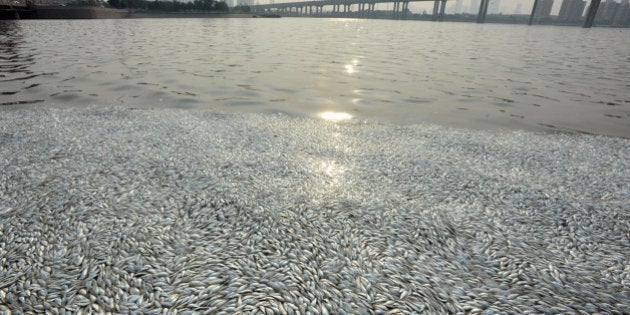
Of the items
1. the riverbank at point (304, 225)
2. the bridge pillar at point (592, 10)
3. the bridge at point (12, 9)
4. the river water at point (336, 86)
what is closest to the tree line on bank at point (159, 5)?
the bridge at point (12, 9)

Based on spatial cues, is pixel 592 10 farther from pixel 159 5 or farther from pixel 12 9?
pixel 12 9

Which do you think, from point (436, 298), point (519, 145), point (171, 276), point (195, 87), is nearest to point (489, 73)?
point (519, 145)

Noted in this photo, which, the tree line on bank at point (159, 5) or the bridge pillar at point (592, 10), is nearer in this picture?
the tree line on bank at point (159, 5)

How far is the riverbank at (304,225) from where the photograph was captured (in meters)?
2.86

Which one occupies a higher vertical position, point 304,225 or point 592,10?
point 592,10

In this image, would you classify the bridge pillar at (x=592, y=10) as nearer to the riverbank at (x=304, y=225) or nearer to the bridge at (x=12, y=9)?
the riverbank at (x=304, y=225)

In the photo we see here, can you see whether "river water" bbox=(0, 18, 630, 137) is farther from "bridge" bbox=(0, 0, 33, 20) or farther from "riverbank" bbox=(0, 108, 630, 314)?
"bridge" bbox=(0, 0, 33, 20)

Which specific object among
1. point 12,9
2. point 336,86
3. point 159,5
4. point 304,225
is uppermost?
point 159,5

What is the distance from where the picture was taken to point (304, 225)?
3.80 m

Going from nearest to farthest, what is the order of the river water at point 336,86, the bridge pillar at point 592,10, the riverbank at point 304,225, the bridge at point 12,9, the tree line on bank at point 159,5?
the riverbank at point 304,225
the river water at point 336,86
the bridge at point 12,9
the tree line on bank at point 159,5
the bridge pillar at point 592,10

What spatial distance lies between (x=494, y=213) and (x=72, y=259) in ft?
15.9

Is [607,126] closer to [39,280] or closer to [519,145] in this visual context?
[519,145]

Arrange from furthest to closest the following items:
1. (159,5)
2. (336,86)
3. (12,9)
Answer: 1. (159,5)
2. (12,9)
3. (336,86)

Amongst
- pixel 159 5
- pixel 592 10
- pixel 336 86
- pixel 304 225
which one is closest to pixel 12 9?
pixel 159 5
